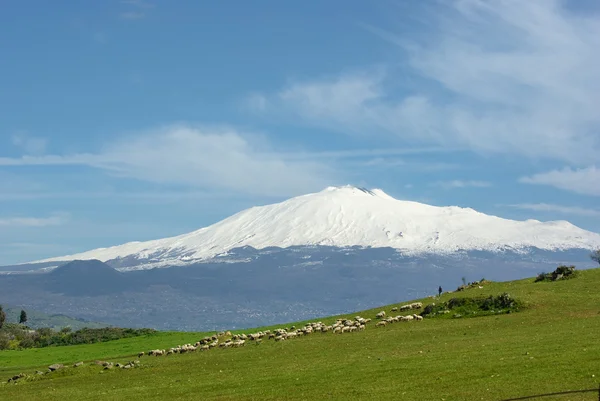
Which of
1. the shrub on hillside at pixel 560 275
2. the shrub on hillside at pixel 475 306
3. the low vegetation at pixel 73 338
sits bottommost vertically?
the low vegetation at pixel 73 338

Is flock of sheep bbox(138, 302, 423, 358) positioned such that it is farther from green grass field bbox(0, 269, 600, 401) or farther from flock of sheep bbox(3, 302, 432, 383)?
green grass field bbox(0, 269, 600, 401)

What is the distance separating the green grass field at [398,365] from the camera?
30938 millimetres

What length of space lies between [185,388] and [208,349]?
2010 centimetres

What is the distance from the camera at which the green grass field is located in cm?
3094

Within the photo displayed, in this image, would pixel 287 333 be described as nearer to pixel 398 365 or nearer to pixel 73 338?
pixel 398 365

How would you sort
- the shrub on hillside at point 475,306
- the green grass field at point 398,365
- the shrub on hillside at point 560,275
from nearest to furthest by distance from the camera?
the green grass field at point 398,365
the shrub on hillside at point 475,306
the shrub on hillside at point 560,275

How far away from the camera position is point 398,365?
36906 mm

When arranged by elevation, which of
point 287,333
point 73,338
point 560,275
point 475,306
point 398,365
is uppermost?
point 560,275

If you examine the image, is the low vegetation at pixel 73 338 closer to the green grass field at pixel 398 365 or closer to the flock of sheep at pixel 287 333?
the green grass field at pixel 398 365

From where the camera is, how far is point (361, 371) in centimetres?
3641

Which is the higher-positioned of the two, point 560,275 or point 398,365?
point 560,275

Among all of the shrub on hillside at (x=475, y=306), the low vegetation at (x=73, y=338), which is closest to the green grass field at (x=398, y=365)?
the shrub on hillside at (x=475, y=306)

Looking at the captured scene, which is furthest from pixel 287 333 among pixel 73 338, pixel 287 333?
pixel 73 338

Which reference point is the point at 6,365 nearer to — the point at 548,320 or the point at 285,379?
the point at 285,379
